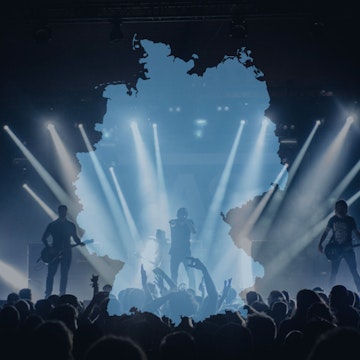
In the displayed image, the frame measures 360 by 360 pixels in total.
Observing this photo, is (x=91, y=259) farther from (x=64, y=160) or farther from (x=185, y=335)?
(x=185, y=335)

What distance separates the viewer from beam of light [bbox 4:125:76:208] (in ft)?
38.8

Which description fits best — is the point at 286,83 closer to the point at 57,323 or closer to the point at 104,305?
the point at 104,305

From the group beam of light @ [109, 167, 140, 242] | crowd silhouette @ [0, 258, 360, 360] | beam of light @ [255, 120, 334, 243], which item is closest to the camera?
crowd silhouette @ [0, 258, 360, 360]

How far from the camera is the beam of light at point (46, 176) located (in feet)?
38.8

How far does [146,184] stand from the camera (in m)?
28.3

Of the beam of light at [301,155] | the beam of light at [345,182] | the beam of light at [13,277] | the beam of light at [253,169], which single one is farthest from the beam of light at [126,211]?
the beam of light at [345,182]

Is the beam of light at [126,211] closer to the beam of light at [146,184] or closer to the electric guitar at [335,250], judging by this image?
the beam of light at [146,184]

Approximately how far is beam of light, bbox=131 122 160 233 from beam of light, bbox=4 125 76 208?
14903 millimetres

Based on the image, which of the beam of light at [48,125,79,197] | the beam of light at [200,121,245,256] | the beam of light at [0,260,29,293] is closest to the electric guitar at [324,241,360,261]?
the beam of light at [48,125,79,197]

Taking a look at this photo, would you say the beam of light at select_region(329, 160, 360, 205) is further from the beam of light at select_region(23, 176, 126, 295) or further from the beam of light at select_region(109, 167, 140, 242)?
the beam of light at select_region(109, 167, 140, 242)

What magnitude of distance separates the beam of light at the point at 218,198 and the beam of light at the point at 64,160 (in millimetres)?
15627
